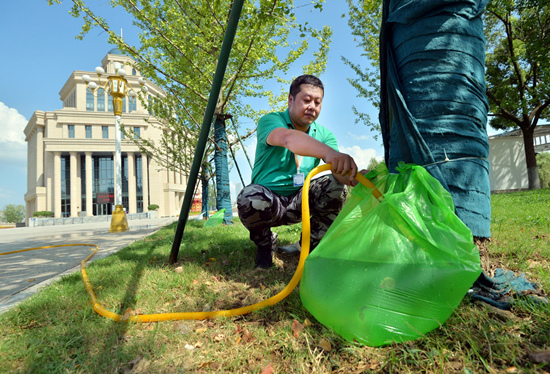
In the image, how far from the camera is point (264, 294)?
1807 millimetres

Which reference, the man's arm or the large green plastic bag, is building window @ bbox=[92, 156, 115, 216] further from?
the large green plastic bag

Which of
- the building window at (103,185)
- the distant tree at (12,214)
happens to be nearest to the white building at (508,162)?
the building window at (103,185)

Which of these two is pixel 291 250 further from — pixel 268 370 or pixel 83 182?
pixel 83 182

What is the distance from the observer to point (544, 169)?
935 inches

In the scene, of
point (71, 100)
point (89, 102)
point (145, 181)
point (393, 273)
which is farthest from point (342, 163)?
point (71, 100)

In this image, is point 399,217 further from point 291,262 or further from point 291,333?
point 291,262

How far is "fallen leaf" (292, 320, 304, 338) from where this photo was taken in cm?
130

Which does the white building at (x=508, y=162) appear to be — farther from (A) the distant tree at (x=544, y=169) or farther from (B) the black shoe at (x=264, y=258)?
(B) the black shoe at (x=264, y=258)

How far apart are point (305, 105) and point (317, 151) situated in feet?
2.34

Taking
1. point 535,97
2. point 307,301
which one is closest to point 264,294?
point 307,301

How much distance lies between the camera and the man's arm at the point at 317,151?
1496mm

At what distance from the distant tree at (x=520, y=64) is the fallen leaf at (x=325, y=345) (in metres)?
12.3

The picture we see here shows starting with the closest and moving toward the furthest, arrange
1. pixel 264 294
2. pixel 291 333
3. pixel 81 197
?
pixel 291 333
pixel 264 294
pixel 81 197

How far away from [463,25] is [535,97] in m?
13.6
